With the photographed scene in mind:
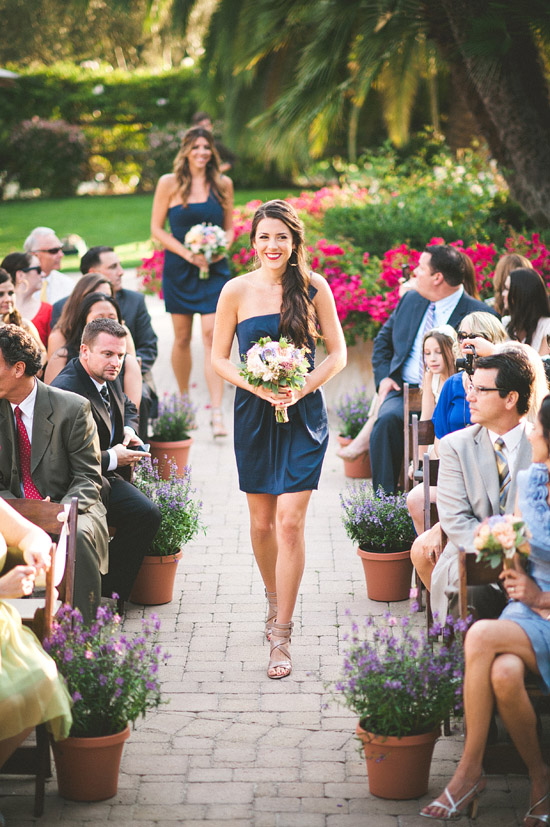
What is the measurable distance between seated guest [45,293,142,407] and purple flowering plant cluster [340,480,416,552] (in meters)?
1.77

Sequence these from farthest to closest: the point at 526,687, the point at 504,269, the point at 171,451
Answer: the point at 171,451
the point at 504,269
the point at 526,687

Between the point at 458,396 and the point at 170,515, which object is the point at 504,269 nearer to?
the point at 458,396

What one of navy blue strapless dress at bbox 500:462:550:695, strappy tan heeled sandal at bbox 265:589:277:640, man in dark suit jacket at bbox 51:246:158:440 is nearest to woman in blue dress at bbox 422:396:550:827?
navy blue strapless dress at bbox 500:462:550:695

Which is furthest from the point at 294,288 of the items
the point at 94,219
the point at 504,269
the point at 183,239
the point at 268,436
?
the point at 94,219

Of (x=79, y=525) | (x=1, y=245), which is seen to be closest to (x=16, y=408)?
(x=79, y=525)

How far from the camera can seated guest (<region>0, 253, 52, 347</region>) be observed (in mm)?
8188

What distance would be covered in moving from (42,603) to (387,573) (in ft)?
7.23

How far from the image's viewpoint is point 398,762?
12.9 ft

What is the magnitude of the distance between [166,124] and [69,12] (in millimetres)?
12232

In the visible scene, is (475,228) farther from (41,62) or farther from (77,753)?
(41,62)

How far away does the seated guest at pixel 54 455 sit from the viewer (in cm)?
502

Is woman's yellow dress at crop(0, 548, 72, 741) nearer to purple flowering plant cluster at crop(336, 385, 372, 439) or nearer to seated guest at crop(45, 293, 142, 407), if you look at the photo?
seated guest at crop(45, 293, 142, 407)

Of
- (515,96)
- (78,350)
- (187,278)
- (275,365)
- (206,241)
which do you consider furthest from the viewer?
(515,96)

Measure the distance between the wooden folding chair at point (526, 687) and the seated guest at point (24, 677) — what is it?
1.58 m
